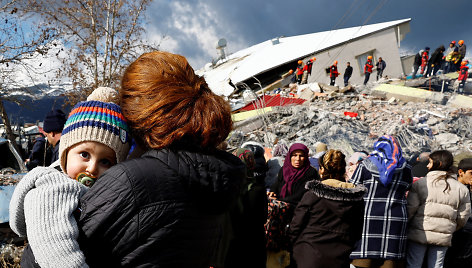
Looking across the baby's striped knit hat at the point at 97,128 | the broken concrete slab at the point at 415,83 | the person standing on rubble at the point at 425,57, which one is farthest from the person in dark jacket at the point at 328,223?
the person standing on rubble at the point at 425,57

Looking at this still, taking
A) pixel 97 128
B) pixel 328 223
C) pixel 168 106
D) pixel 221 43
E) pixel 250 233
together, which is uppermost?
pixel 221 43

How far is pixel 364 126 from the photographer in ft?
34.3

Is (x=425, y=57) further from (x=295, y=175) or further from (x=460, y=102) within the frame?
(x=295, y=175)

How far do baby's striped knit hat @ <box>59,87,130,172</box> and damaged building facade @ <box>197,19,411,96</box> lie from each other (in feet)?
64.0

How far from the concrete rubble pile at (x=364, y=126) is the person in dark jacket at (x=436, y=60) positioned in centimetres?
687

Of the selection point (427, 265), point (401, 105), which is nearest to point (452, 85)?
point (401, 105)

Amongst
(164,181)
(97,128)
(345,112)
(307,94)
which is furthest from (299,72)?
(164,181)

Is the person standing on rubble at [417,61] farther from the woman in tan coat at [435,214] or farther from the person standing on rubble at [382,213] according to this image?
the person standing on rubble at [382,213]

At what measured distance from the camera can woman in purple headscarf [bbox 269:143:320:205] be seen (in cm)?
376

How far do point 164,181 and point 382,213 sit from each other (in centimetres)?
278

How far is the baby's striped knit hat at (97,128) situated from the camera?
1.12 meters

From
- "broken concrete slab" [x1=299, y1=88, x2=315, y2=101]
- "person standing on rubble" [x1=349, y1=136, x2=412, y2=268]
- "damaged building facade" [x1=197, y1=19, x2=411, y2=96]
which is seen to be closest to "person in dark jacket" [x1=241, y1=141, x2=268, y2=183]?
"person standing on rubble" [x1=349, y1=136, x2=412, y2=268]

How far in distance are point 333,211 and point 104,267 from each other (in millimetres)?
2311

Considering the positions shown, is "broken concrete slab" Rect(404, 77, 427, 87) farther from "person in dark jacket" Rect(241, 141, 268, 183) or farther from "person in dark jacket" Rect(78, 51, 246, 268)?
"person in dark jacket" Rect(78, 51, 246, 268)
